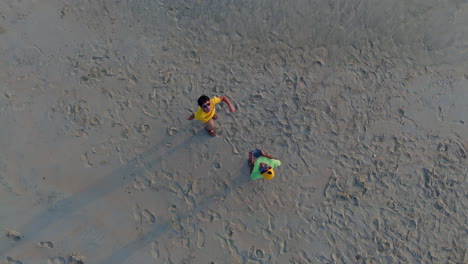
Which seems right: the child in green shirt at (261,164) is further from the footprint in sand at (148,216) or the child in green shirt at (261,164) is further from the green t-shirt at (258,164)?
the footprint in sand at (148,216)

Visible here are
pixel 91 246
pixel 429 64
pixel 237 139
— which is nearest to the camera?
pixel 91 246

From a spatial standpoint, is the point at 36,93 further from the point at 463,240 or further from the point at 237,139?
the point at 463,240

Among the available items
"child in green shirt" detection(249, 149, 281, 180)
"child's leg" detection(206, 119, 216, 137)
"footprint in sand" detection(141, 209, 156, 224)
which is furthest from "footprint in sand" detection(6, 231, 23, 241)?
"child in green shirt" detection(249, 149, 281, 180)

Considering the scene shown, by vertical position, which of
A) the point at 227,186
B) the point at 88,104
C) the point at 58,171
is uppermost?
the point at 227,186

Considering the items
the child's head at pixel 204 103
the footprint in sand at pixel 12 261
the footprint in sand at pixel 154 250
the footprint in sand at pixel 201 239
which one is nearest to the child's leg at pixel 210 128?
the child's head at pixel 204 103

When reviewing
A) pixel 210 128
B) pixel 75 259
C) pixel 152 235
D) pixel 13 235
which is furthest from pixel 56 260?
pixel 210 128

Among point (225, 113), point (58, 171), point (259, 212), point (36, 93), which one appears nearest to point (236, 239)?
point (259, 212)

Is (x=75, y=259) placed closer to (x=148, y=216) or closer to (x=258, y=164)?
(x=148, y=216)

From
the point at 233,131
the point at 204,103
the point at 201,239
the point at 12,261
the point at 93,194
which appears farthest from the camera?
the point at 233,131
